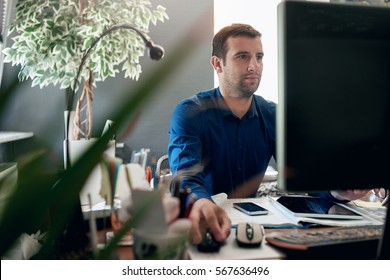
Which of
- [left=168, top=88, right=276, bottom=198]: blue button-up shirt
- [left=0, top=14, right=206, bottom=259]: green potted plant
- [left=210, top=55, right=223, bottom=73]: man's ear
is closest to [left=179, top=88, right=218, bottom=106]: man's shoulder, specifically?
[left=168, top=88, right=276, bottom=198]: blue button-up shirt

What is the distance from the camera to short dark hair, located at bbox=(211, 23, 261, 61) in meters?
1.25

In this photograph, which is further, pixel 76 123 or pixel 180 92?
pixel 180 92

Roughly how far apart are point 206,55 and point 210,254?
1.72 meters

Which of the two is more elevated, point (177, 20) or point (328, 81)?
point (177, 20)

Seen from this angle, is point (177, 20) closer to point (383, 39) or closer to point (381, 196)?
point (381, 196)

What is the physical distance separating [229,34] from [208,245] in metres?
0.96

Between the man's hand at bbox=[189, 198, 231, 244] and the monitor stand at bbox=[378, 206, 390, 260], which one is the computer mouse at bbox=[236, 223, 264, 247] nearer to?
the man's hand at bbox=[189, 198, 231, 244]

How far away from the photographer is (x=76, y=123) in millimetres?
1625

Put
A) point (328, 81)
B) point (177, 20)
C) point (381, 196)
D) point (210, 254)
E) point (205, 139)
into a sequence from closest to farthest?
point (328, 81) → point (210, 254) → point (381, 196) → point (205, 139) → point (177, 20)

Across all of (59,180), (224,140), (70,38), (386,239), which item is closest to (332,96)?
(386,239)

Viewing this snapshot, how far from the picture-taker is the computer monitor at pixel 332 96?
41 cm

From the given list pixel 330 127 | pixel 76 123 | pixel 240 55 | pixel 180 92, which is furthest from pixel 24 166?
pixel 180 92

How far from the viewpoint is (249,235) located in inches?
21.9

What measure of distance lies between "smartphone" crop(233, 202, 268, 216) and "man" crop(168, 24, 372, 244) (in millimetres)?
239
